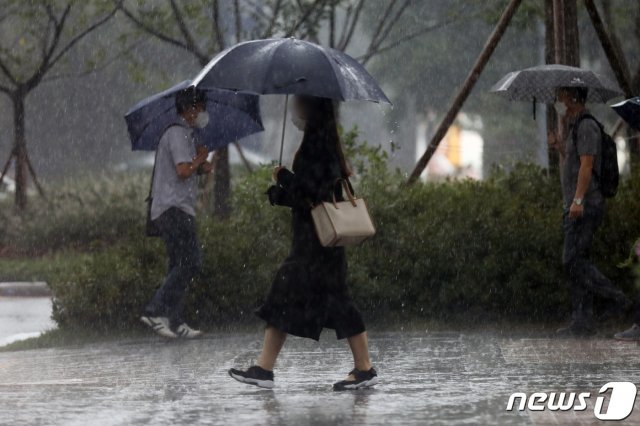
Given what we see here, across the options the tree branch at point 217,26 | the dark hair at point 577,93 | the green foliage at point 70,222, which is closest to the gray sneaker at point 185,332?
the dark hair at point 577,93

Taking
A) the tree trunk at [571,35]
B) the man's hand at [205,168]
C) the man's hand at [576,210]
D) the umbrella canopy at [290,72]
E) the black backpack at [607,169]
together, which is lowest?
the man's hand at [576,210]

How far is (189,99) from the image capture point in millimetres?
11094

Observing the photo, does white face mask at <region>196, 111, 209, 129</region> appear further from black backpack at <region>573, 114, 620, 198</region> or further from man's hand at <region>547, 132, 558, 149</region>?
black backpack at <region>573, 114, 620, 198</region>

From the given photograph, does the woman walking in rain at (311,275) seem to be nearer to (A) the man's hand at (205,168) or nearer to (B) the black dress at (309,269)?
(B) the black dress at (309,269)

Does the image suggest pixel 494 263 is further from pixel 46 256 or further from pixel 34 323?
pixel 46 256

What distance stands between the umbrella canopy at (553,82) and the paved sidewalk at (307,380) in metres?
2.03

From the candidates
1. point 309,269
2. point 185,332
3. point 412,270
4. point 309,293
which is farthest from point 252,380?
point 412,270

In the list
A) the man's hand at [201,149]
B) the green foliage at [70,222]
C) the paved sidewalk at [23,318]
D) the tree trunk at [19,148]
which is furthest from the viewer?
the tree trunk at [19,148]

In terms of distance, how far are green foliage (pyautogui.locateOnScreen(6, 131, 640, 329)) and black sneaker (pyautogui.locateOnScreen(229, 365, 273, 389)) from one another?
11.2ft

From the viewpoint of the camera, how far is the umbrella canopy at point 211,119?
11.3 m

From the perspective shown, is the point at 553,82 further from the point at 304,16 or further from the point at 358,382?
the point at 304,16

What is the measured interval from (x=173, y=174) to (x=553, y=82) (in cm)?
304

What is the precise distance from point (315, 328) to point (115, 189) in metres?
18.1

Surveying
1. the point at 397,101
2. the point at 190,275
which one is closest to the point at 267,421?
the point at 190,275
